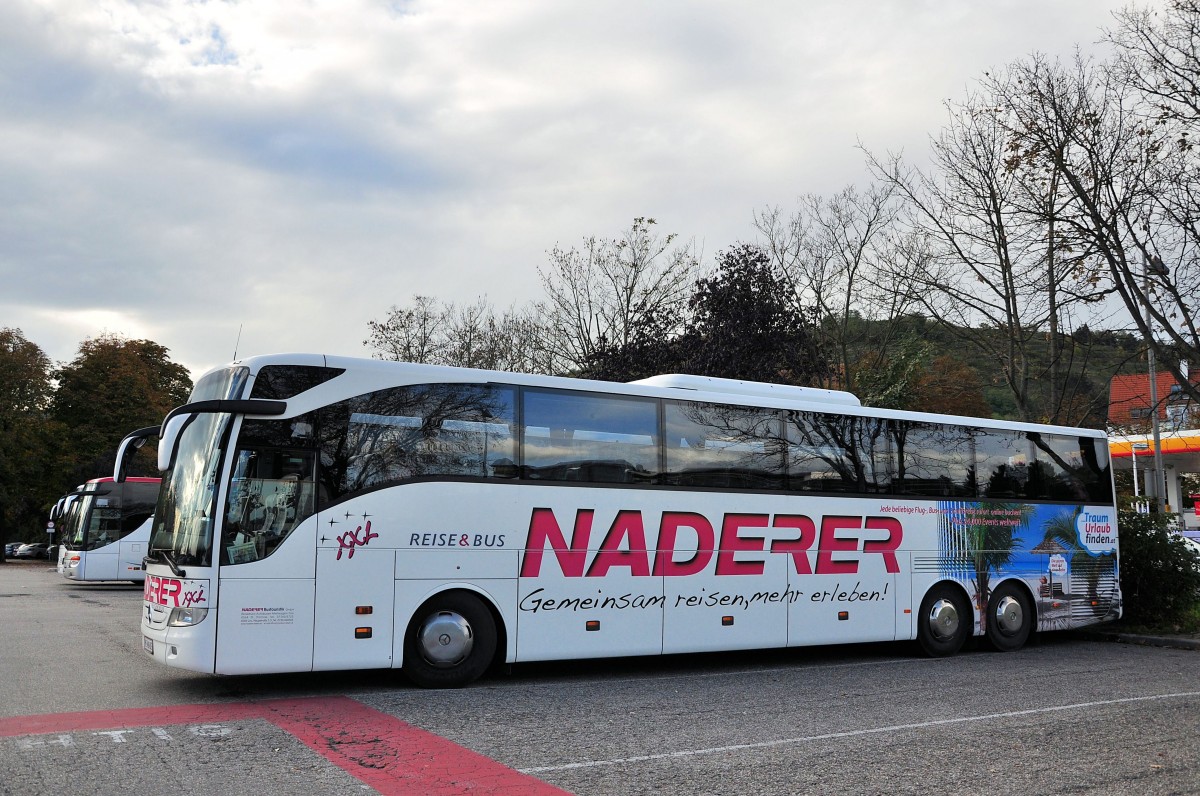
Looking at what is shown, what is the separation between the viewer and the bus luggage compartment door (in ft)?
32.7

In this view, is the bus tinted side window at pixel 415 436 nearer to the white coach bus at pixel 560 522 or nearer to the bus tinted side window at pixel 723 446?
the white coach bus at pixel 560 522

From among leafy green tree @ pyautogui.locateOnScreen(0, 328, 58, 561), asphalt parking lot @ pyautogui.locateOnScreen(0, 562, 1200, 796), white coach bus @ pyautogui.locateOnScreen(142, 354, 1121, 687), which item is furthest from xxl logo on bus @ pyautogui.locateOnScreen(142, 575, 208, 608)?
leafy green tree @ pyautogui.locateOnScreen(0, 328, 58, 561)

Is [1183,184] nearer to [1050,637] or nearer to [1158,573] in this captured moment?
[1158,573]

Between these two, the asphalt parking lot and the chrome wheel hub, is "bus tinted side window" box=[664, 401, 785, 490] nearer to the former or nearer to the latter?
the asphalt parking lot

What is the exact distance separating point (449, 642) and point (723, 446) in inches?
162

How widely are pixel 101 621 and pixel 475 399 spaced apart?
10371 mm

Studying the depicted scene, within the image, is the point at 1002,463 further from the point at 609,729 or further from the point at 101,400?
the point at 101,400

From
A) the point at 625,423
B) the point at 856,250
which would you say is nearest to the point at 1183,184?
the point at 625,423

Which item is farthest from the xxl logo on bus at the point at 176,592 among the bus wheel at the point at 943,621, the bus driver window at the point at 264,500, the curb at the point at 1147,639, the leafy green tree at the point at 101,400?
the leafy green tree at the point at 101,400

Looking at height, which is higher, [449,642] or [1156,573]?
[1156,573]

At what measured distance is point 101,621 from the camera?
17.5 meters

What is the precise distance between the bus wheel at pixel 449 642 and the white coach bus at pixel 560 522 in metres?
0.02

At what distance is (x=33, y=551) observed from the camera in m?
58.7

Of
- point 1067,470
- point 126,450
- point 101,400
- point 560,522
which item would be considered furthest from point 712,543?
point 101,400
